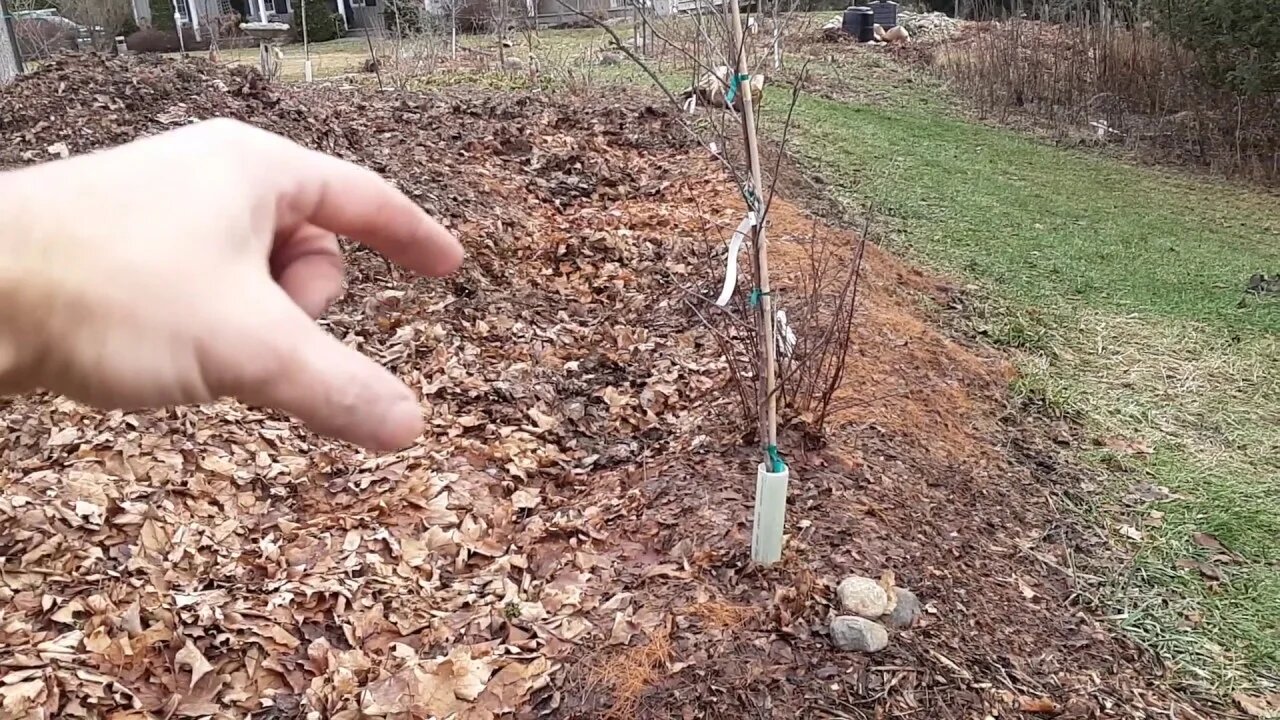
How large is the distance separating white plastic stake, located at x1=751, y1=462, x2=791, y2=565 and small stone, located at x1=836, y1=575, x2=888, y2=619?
0.69 ft

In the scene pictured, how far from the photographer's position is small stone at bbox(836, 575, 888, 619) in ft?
7.91

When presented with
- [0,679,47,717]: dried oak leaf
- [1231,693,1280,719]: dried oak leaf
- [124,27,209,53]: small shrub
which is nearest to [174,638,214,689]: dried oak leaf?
[0,679,47,717]: dried oak leaf

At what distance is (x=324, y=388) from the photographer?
676 millimetres

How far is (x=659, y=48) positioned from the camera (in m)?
12.0

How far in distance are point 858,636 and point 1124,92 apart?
9.60 m

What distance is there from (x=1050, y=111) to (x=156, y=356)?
11296mm

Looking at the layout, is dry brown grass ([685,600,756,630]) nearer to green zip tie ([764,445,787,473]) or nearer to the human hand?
green zip tie ([764,445,787,473])

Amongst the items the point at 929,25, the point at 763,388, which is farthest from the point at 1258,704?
the point at 929,25

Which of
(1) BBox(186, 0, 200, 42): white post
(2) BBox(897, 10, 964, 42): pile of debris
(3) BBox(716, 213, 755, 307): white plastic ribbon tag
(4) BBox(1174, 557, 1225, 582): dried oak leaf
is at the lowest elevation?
(4) BBox(1174, 557, 1225, 582): dried oak leaf

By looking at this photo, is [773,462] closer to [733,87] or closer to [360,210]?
[733,87]

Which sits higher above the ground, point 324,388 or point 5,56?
point 5,56

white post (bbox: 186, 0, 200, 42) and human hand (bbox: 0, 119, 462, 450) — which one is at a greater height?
white post (bbox: 186, 0, 200, 42)

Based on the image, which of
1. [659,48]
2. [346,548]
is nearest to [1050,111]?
[659,48]

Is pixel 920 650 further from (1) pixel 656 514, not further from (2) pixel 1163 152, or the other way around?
(2) pixel 1163 152
